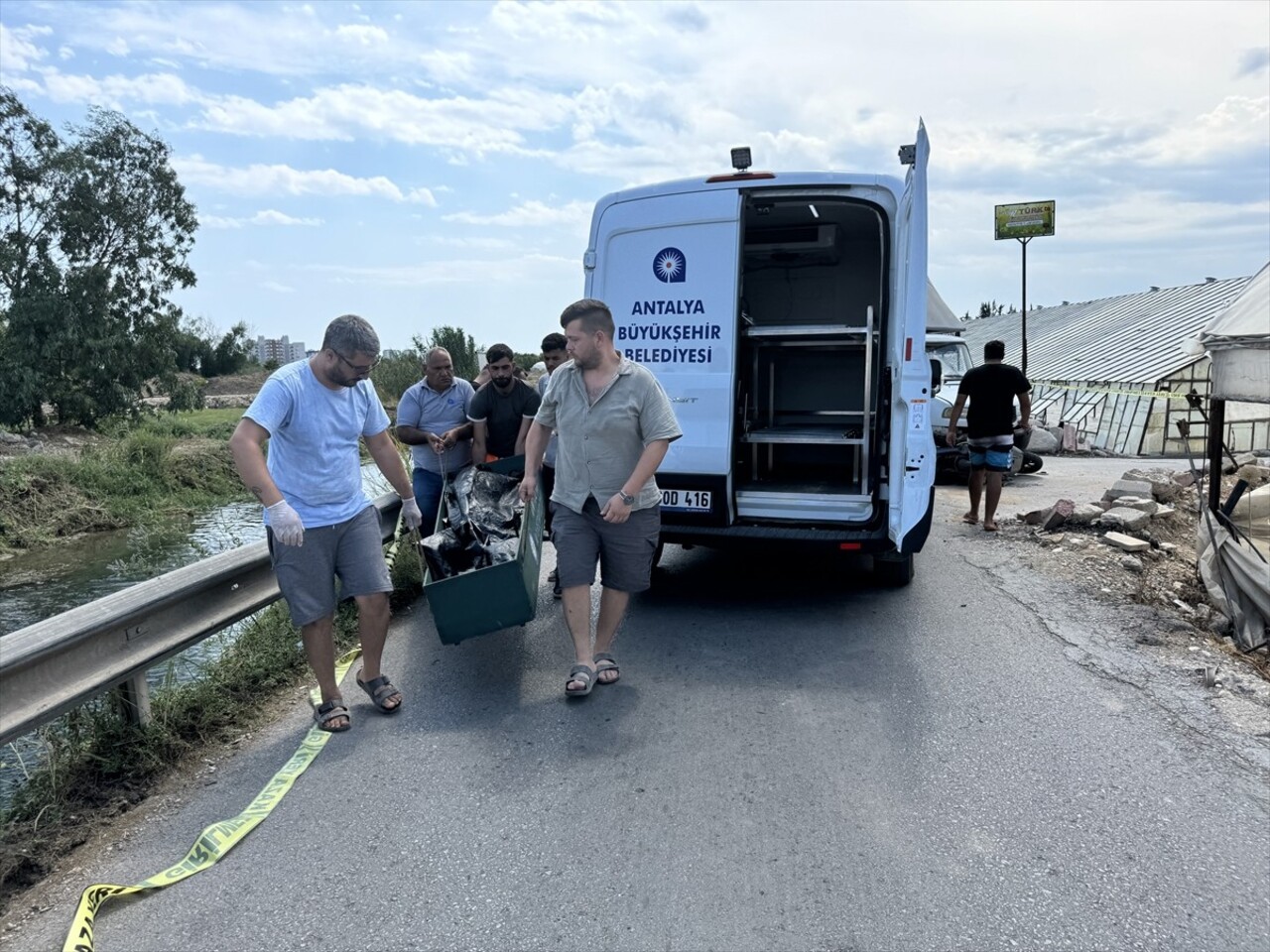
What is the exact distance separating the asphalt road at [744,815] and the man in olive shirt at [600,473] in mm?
398

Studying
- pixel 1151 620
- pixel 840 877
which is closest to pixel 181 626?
pixel 840 877

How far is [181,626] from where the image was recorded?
4062mm

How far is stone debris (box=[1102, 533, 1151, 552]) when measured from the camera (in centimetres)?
753

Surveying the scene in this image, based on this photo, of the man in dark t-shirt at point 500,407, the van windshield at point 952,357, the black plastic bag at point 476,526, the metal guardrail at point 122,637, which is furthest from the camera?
the van windshield at point 952,357

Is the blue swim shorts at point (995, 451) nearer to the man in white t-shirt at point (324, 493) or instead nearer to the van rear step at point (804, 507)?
the van rear step at point (804, 507)

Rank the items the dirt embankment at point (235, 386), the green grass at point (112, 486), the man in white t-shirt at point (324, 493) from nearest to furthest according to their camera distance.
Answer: the man in white t-shirt at point (324, 493)
the green grass at point (112, 486)
the dirt embankment at point (235, 386)

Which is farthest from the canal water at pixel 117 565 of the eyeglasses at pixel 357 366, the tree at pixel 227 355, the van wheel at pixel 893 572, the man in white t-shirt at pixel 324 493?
the tree at pixel 227 355

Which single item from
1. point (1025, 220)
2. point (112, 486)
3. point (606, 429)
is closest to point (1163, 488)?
point (606, 429)

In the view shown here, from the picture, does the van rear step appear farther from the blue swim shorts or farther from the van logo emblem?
the blue swim shorts

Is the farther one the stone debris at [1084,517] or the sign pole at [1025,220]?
the sign pole at [1025,220]

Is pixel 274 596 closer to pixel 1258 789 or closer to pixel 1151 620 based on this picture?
pixel 1258 789

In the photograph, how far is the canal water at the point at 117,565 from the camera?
522cm

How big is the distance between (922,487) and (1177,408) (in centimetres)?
1838

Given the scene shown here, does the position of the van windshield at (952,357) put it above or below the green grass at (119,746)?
above
